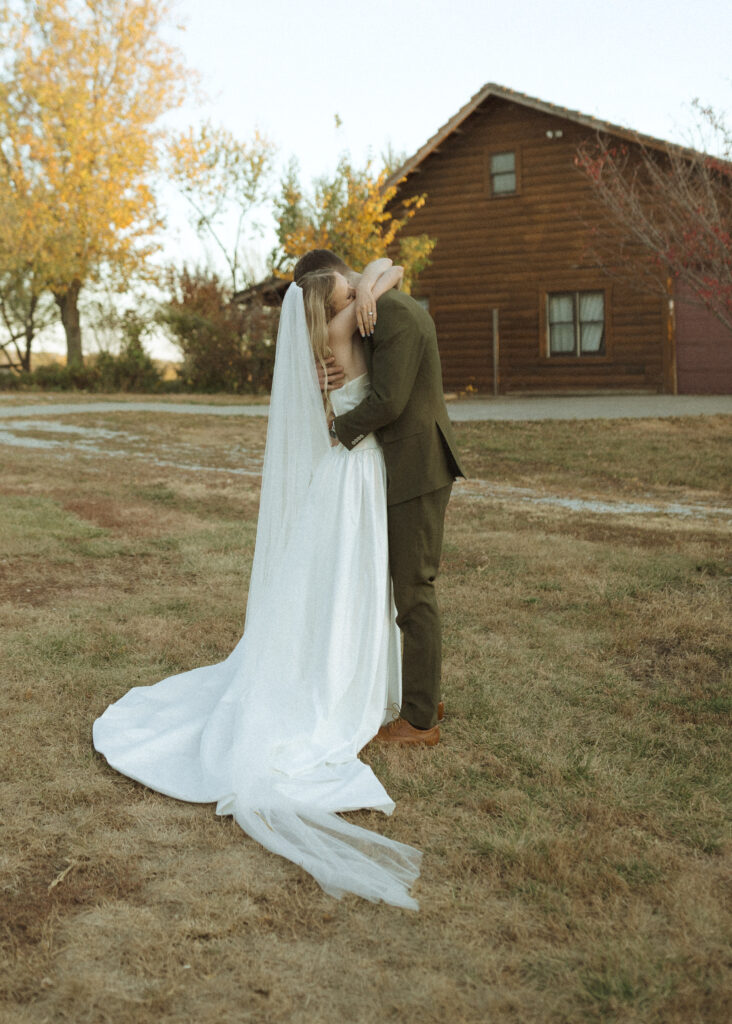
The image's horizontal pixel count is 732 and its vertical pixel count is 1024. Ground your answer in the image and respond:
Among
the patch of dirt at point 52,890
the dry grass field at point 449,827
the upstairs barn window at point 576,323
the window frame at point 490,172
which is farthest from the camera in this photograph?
the window frame at point 490,172

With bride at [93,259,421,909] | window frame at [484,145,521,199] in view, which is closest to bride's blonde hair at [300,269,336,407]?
bride at [93,259,421,909]

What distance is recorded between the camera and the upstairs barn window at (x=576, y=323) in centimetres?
2239

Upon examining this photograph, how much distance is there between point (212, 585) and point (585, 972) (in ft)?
14.2

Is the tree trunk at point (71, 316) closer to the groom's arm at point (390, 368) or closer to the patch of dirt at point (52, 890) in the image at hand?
the groom's arm at point (390, 368)

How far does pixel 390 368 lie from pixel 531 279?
20.2 metres

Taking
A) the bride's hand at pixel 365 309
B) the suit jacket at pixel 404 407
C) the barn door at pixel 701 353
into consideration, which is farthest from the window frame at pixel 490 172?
the bride's hand at pixel 365 309

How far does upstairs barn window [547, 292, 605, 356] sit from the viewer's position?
2239 centimetres

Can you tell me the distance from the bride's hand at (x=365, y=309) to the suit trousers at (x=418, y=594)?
2.18 feet

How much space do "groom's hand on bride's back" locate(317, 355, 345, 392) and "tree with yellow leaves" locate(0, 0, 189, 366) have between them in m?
25.6

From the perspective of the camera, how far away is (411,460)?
365cm

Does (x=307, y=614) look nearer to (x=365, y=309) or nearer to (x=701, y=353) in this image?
(x=365, y=309)

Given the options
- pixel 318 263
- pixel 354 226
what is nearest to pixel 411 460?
pixel 318 263

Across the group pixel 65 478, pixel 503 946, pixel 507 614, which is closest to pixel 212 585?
pixel 507 614

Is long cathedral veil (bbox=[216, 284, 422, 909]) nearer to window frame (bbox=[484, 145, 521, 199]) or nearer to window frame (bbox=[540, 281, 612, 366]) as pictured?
window frame (bbox=[540, 281, 612, 366])
